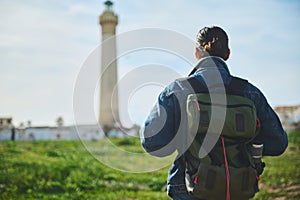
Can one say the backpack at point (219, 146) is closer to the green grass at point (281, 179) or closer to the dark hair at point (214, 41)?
the dark hair at point (214, 41)

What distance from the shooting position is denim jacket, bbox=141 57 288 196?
234 cm

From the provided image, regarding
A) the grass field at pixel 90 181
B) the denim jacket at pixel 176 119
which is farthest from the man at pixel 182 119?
the grass field at pixel 90 181

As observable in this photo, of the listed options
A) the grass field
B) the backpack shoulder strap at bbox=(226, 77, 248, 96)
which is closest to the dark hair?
the backpack shoulder strap at bbox=(226, 77, 248, 96)

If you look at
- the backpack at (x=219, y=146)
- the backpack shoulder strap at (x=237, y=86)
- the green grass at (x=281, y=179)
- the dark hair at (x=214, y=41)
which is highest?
the dark hair at (x=214, y=41)

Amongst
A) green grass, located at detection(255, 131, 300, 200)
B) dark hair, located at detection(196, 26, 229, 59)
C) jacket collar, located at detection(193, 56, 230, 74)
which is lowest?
green grass, located at detection(255, 131, 300, 200)

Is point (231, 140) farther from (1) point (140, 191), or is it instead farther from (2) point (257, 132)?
Result: (1) point (140, 191)

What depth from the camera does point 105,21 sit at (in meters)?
42.6

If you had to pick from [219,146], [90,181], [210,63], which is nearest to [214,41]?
[210,63]

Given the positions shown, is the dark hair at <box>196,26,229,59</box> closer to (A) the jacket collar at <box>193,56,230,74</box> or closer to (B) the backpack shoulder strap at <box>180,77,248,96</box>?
(A) the jacket collar at <box>193,56,230,74</box>

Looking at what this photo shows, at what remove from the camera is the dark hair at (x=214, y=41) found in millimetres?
2494

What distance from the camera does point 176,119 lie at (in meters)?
2.35

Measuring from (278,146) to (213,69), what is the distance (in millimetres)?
601

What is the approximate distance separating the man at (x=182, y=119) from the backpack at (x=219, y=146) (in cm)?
7

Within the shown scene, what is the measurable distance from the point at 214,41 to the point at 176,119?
52 centimetres
